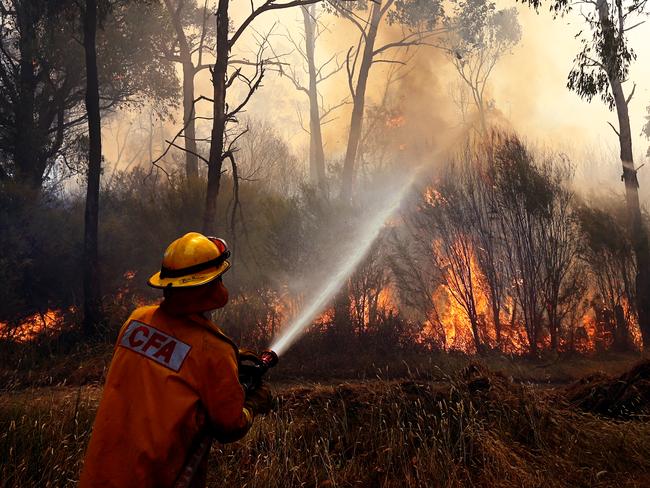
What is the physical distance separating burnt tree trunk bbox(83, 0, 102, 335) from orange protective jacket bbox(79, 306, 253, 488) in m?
10.6

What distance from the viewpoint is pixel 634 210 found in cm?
1241

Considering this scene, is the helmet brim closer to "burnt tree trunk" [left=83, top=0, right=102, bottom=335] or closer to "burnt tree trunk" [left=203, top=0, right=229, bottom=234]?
"burnt tree trunk" [left=203, top=0, right=229, bottom=234]

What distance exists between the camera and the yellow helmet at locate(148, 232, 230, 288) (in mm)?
2459

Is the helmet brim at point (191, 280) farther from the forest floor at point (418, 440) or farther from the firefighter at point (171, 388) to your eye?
the forest floor at point (418, 440)

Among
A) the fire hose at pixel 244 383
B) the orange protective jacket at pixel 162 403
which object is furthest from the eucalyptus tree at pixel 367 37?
the orange protective jacket at pixel 162 403

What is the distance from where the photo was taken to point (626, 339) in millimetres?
11766

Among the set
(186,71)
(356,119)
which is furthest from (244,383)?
(186,71)

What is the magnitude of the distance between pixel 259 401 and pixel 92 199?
36.0 feet

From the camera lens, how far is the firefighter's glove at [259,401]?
9.08 feet

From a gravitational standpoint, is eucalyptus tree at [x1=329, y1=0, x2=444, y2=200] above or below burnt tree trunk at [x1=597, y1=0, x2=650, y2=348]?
above

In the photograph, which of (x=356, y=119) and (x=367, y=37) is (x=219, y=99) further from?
(x=367, y=37)

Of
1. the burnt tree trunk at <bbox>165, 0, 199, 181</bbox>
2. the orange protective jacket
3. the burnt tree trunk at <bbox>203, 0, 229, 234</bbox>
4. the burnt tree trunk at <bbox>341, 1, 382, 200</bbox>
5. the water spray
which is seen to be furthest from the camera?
the burnt tree trunk at <bbox>165, 0, 199, 181</bbox>

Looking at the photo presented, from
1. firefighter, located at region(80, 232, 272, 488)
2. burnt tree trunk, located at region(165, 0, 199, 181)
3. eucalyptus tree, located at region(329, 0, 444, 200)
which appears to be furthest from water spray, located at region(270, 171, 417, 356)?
firefighter, located at region(80, 232, 272, 488)

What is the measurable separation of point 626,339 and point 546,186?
3.93m
